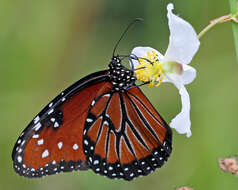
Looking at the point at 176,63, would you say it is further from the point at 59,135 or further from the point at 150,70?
the point at 59,135

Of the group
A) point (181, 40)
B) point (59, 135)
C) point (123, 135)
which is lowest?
point (123, 135)

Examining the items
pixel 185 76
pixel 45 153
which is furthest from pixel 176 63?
pixel 45 153

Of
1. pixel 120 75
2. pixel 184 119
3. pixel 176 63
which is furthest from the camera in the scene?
pixel 120 75

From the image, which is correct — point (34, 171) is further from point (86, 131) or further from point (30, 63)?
point (30, 63)

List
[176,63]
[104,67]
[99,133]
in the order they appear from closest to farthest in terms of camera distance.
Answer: [176,63] → [99,133] → [104,67]

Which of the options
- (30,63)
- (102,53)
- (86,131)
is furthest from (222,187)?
(30,63)

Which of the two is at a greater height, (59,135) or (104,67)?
(104,67)

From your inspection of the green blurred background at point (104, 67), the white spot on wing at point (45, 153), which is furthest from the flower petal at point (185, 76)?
the green blurred background at point (104, 67)

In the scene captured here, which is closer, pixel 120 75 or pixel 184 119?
pixel 184 119
